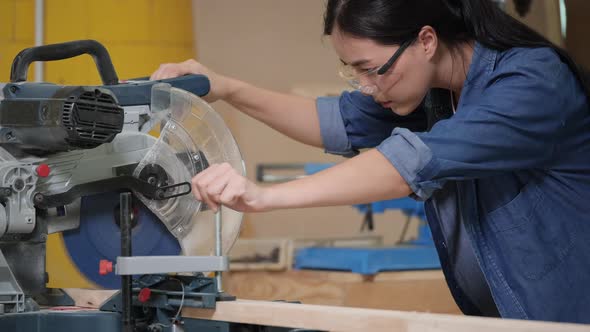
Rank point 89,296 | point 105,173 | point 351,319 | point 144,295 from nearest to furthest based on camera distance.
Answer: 1. point 351,319
2. point 144,295
3. point 105,173
4. point 89,296

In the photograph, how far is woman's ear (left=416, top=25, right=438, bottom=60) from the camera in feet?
4.49

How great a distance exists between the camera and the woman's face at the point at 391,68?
137cm

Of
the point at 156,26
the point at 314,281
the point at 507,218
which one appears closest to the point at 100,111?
the point at 507,218

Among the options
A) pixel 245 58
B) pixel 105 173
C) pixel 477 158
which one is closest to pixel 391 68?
pixel 477 158

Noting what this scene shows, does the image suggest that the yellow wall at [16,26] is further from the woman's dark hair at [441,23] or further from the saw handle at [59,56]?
the woman's dark hair at [441,23]

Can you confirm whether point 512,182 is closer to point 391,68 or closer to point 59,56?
point 391,68

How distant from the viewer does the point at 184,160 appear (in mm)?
1354

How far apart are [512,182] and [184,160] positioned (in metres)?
0.56

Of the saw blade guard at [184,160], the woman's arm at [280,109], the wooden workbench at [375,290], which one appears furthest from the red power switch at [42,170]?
the wooden workbench at [375,290]

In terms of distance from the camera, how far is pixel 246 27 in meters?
5.35

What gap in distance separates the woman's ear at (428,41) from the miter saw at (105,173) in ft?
1.21

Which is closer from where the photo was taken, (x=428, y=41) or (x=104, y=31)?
(x=428, y=41)

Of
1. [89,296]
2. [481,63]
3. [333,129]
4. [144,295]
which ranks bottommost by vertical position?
[89,296]

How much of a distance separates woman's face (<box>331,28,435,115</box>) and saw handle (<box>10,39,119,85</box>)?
41 centimetres
